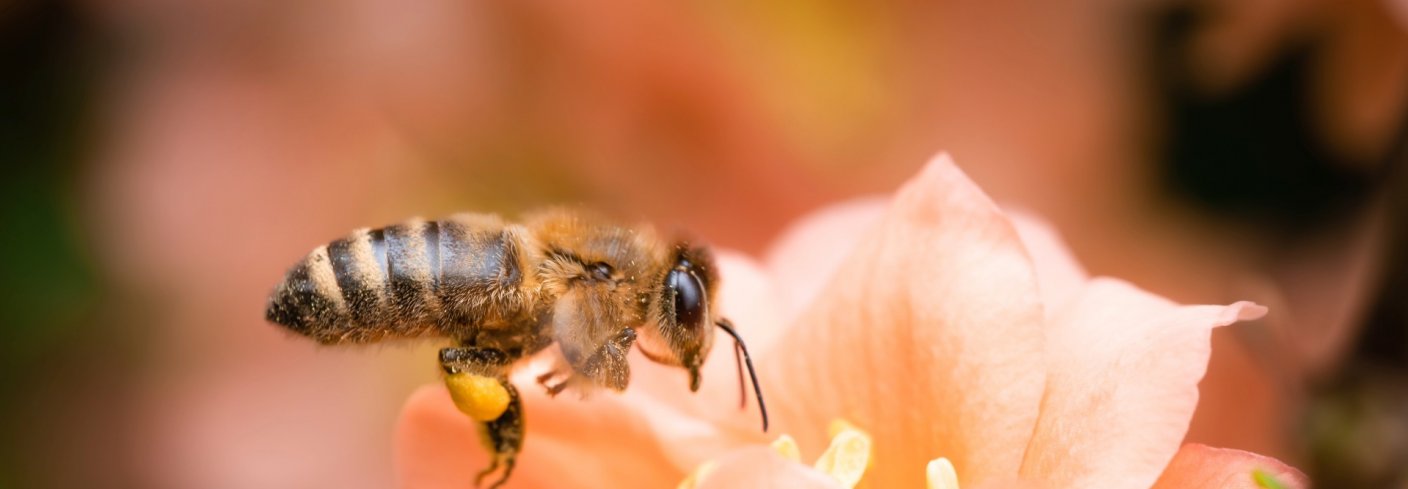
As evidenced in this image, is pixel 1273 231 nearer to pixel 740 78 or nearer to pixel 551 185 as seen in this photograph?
pixel 740 78

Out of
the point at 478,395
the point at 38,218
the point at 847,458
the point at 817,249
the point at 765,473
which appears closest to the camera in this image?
the point at 765,473

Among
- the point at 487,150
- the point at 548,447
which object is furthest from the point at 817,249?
the point at 487,150

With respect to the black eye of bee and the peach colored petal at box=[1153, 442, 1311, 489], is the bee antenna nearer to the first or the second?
the black eye of bee

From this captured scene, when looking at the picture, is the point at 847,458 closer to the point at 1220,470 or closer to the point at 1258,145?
the point at 1220,470

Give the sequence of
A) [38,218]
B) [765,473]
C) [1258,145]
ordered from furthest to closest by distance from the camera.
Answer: [38,218] < [1258,145] < [765,473]

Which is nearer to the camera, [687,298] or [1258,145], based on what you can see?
[687,298]
